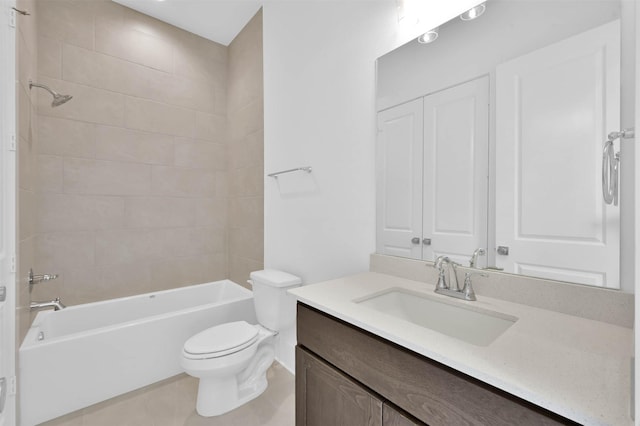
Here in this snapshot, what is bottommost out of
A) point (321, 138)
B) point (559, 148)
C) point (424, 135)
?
point (559, 148)

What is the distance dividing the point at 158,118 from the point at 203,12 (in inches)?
38.1

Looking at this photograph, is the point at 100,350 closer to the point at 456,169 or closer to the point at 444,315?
the point at 444,315

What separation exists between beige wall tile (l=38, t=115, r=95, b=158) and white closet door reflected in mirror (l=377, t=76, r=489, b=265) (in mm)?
2198

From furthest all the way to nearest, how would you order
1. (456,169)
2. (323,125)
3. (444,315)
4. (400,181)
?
(323,125)
(400,181)
(456,169)
(444,315)

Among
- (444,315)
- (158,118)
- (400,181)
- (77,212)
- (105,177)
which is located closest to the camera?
(444,315)

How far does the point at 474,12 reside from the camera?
3.66 feet

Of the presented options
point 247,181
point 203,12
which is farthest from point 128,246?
point 203,12

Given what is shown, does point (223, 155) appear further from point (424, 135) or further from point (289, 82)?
point (424, 135)

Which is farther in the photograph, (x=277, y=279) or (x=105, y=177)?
(x=105, y=177)

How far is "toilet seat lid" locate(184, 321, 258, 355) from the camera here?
1507 millimetres

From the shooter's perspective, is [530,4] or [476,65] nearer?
[530,4]

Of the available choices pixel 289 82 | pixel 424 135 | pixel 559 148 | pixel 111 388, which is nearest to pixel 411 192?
pixel 424 135

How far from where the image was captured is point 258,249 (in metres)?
2.40

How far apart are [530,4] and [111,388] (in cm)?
276
